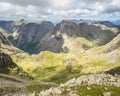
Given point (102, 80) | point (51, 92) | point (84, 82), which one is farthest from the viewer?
point (102, 80)

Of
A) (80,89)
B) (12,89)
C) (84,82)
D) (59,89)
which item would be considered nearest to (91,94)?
(80,89)

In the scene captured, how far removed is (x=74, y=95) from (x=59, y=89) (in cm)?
617

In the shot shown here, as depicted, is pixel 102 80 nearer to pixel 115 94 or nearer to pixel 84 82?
pixel 84 82

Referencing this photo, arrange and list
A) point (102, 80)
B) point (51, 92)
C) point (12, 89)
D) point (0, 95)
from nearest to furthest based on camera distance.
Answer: point (51, 92) < point (102, 80) < point (0, 95) < point (12, 89)

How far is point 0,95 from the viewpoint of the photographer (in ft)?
447

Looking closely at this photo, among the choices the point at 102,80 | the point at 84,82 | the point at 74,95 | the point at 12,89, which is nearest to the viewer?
the point at 74,95

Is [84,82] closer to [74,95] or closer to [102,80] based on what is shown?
[102,80]

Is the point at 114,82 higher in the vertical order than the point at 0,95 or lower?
higher

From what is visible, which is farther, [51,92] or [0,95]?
[0,95]

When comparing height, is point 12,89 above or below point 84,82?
below

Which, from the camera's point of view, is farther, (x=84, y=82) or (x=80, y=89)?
(x=84, y=82)

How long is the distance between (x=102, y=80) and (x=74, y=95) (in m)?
26.8

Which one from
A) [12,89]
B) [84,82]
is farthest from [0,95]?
[84,82]

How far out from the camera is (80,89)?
84.3 metres
